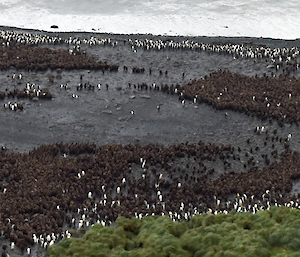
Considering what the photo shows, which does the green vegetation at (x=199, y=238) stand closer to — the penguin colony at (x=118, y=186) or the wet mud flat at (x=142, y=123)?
the penguin colony at (x=118, y=186)

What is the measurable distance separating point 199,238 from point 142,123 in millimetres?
10666

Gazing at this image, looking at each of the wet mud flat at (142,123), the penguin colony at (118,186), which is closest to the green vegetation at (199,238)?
the penguin colony at (118,186)

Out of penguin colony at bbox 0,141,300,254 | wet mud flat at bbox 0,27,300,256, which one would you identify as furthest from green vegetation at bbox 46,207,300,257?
wet mud flat at bbox 0,27,300,256

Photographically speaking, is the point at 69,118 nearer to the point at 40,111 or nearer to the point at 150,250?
the point at 40,111

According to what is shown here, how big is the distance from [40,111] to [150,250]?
12843 millimetres

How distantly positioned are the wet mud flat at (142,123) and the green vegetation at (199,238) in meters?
3.59

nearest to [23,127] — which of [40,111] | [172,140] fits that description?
[40,111]

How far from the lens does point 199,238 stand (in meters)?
9.54

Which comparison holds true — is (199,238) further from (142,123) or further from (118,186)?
(142,123)

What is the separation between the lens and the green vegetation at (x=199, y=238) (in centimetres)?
909

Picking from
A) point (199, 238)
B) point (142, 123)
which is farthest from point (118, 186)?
point (199, 238)

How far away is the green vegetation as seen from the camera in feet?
29.8

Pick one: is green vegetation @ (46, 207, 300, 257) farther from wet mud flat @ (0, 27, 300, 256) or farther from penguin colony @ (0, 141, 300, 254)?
wet mud flat @ (0, 27, 300, 256)

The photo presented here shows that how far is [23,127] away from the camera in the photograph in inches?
757
